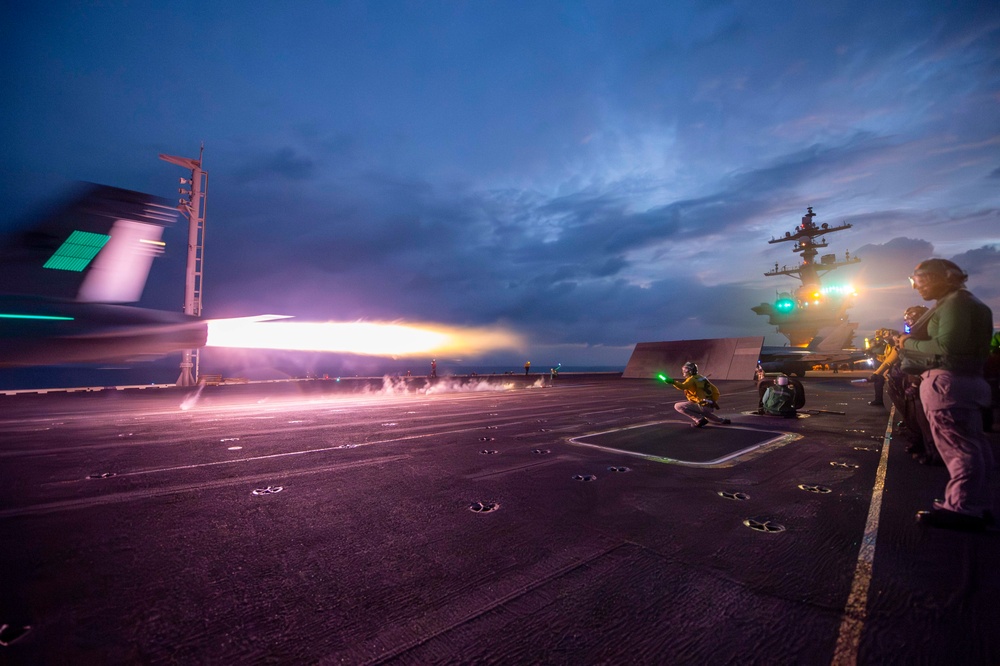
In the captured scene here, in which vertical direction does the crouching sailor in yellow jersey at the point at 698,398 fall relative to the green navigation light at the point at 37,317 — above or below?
below

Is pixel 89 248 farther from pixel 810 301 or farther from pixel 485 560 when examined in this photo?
pixel 810 301

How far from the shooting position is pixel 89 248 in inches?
231

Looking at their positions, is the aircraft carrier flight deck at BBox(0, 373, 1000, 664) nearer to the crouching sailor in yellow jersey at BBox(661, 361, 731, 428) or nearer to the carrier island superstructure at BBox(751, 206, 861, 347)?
the crouching sailor in yellow jersey at BBox(661, 361, 731, 428)

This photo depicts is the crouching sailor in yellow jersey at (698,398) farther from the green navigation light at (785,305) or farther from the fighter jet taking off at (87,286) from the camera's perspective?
the green navigation light at (785,305)

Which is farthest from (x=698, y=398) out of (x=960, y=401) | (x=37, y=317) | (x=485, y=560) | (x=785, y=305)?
(x=785, y=305)

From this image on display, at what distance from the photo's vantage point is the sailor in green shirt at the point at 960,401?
116 inches

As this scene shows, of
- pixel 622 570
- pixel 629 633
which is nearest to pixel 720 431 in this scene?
pixel 622 570

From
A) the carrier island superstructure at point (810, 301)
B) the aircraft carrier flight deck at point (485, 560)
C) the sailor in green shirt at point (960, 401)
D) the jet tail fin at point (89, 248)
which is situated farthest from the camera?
the carrier island superstructure at point (810, 301)

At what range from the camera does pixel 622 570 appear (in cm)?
234

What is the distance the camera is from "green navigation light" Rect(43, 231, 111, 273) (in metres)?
5.43

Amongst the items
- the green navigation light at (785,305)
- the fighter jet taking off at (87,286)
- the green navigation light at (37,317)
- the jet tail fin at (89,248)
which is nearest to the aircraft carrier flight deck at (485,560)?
the fighter jet taking off at (87,286)

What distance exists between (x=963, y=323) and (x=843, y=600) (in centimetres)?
251

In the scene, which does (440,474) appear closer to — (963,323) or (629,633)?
(629,633)

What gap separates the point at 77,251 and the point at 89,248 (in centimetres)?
18
